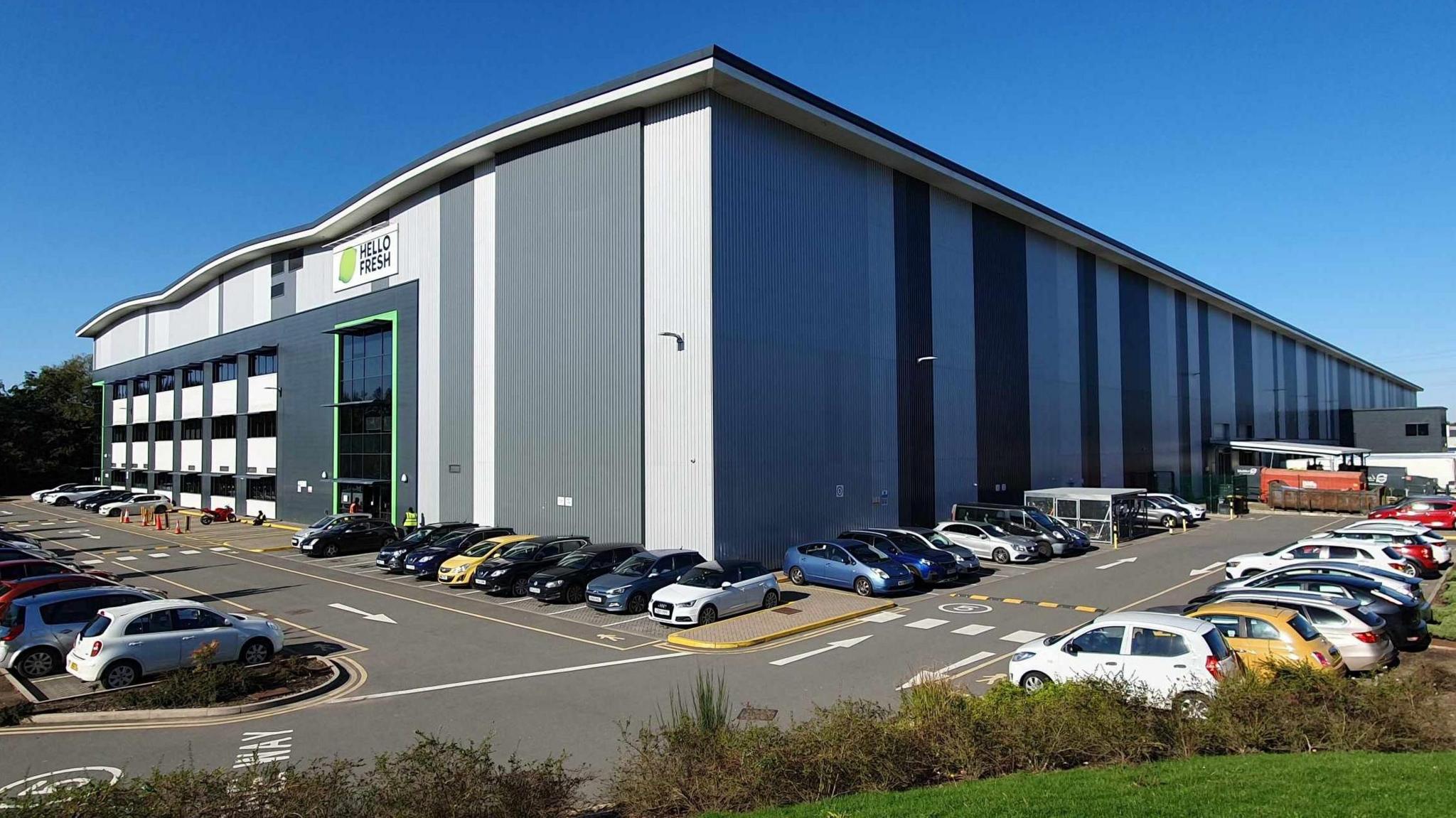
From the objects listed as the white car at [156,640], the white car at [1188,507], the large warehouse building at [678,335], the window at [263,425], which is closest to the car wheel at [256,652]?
the white car at [156,640]

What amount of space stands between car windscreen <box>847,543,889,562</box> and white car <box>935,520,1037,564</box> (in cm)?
596

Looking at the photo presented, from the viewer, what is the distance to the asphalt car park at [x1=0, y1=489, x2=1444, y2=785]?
11.0 meters

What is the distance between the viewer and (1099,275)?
167 ft

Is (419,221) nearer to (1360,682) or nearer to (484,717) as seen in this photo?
(484,717)

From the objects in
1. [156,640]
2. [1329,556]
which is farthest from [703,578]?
[1329,556]

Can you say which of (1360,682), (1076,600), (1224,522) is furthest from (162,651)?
(1224,522)

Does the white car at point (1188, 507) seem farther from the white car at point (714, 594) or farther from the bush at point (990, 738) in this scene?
the bush at point (990, 738)

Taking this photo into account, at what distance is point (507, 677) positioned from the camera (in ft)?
46.5

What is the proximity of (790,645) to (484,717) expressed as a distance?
700 centimetres

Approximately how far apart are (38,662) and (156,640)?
2835 mm

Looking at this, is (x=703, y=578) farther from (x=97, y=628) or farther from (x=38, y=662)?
(x=38, y=662)

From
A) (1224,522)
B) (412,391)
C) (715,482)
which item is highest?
(412,391)

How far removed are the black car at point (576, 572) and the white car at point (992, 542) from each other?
1209 cm

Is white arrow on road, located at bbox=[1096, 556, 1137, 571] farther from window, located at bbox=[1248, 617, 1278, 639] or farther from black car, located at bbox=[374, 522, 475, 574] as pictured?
black car, located at bbox=[374, 522, 475, 574]
